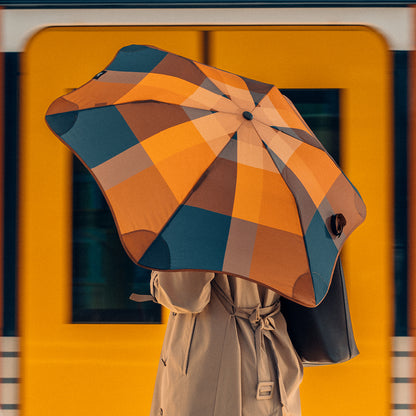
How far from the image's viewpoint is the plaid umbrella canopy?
117 cm

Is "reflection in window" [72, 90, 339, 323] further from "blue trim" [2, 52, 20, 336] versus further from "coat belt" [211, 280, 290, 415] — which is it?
"coat belt" [211, 280, 290, 415]

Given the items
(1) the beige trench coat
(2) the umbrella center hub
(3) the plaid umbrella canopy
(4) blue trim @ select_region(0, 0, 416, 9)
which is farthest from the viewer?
(4) blue trim @ select_region(0, 0, 416, 9)

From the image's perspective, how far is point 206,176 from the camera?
4.01ft

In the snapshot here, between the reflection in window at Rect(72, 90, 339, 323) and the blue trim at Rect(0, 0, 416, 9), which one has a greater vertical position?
the blue trim at Rect(0, 0, 416, 9)

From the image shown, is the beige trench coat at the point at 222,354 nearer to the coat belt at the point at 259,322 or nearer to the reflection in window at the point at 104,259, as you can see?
the coat belt at the point at 259,322

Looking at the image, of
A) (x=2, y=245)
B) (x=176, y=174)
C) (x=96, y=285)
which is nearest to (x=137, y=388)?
(x=96, y=285)

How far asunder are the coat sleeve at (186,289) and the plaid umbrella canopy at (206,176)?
0.23 meters

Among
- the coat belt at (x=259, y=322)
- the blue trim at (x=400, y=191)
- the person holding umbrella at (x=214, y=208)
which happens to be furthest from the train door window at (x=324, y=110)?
the coat belt at (x=259, y=322)

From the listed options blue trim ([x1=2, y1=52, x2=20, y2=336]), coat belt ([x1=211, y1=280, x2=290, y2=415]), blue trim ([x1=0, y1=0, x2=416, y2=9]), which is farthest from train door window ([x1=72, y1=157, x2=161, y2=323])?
coat belt ([x1=211, y1=280, x2=290, y2=415])

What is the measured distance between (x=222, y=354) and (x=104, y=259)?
3.65ft

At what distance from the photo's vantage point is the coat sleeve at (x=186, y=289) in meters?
1.37

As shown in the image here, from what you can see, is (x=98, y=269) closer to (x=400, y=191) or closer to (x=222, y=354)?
(x=222, y=354)

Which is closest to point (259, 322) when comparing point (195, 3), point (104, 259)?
point (104, 259)

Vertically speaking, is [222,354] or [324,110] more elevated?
[324,110]
